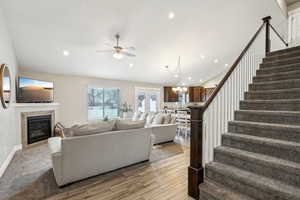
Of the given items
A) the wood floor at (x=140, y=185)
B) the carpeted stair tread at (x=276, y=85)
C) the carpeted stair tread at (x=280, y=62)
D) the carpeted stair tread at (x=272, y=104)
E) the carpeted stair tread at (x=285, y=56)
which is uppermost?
the carpeted stair tread at (x=285, y=56)

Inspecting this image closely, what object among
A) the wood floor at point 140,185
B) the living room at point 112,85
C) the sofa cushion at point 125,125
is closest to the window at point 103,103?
the living room at point 112,85

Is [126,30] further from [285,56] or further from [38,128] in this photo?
[38,128]

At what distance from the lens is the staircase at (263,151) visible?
147cm

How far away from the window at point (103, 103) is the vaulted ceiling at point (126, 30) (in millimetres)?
988

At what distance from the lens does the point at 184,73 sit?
8125mm

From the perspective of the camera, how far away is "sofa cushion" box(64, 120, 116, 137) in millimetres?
2402

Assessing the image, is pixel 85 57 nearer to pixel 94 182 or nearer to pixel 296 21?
pixel 94 182

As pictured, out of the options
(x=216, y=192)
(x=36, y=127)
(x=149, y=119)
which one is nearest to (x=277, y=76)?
(x=216, y=192)

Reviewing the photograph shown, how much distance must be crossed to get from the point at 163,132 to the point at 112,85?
4172 mm

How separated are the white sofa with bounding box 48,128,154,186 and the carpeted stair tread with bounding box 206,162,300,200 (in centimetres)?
155

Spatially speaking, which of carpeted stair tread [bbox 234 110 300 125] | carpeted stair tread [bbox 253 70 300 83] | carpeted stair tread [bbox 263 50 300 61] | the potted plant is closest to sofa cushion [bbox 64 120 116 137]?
carpeted stair tread [bbox 234 110 300 125]

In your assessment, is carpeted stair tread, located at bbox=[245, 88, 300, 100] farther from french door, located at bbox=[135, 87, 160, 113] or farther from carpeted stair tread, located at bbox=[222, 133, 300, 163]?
french door, located at bbox=[135, 87, 160, 113]

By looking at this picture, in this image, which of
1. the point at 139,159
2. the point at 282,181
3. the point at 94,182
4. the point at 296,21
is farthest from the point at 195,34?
the point at 94,182

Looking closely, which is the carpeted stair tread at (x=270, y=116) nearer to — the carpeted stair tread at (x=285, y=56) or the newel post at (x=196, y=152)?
the newel post at (x=196, y=152)
